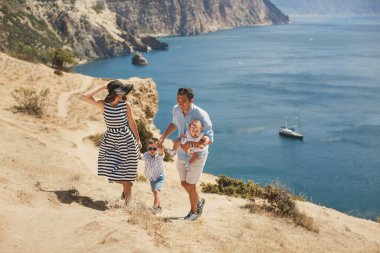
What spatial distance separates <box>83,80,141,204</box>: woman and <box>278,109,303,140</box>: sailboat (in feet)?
149

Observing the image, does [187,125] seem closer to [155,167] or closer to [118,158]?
[118,158]

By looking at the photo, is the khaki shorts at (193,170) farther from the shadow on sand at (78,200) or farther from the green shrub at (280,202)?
the green shrub at (280,202)

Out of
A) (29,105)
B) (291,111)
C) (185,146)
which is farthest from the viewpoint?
(291,111)

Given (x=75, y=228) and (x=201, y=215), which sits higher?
(x=75, y=228)

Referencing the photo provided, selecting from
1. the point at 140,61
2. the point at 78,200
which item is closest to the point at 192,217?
the point at 78,200

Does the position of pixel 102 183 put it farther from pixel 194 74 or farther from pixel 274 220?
pixel 194 74

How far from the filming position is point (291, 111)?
6444 cm

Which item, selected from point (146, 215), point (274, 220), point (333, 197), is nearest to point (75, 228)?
point (146, 215)

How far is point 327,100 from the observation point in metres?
70.2

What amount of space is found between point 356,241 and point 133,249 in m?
6.31

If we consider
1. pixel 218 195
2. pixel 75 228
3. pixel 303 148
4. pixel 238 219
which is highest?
pixel 75 228

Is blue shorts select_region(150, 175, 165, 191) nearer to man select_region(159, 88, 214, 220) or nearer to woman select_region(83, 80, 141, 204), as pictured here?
woman select_region(83, 80, 141, 204)

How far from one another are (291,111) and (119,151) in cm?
5802

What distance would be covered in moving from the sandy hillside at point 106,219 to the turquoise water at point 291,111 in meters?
21.2
